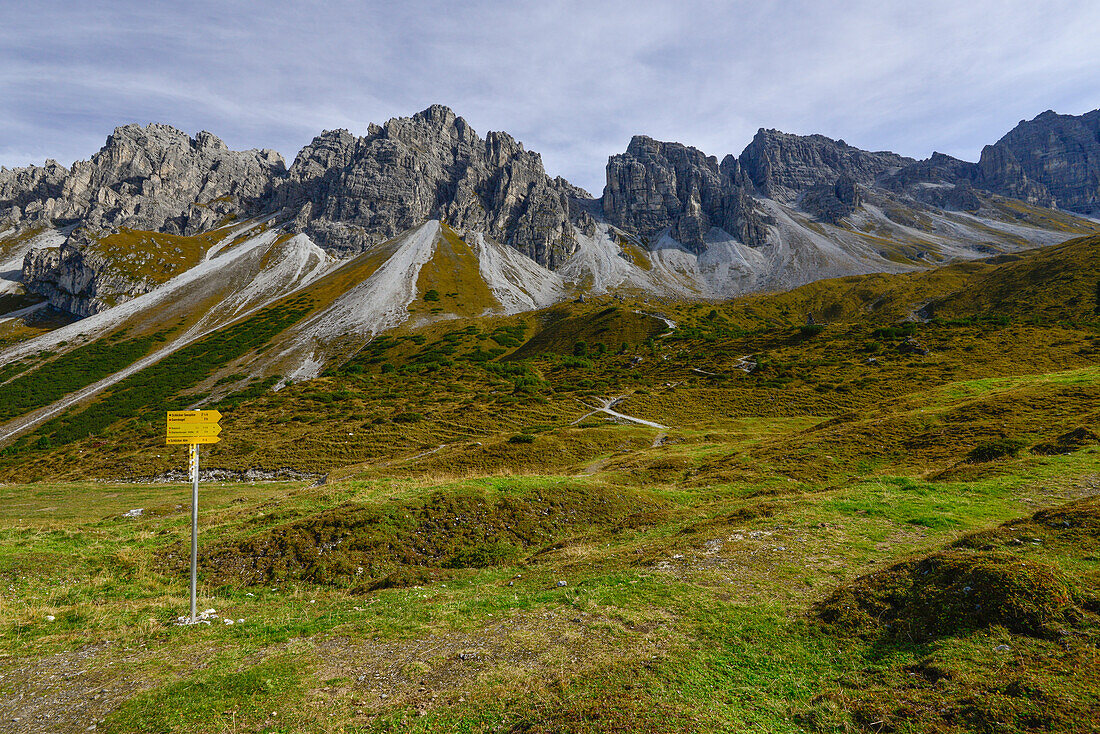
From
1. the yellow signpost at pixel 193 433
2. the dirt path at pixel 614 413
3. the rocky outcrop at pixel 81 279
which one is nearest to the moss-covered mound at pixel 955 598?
the yellow signpost at pixel 193 433

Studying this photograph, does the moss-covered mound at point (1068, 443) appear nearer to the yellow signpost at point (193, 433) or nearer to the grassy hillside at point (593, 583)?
the grassy hillside at point (593, 583)

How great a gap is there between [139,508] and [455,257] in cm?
17860

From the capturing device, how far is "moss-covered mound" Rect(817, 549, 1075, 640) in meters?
7.34

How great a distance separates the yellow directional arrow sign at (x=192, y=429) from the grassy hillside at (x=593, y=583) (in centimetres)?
505

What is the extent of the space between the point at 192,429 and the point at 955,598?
18.9 meters

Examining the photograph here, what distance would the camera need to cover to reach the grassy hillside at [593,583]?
6.95 metres

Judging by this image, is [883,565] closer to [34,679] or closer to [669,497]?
[669,497]

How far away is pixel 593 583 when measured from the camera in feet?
42.2

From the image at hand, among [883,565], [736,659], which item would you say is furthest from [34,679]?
[883,565]

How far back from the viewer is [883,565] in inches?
448

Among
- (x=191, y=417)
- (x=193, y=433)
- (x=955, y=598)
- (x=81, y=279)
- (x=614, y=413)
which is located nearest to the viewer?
(x=955, y=598)

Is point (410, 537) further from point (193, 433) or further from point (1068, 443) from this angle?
point (1068, 443)

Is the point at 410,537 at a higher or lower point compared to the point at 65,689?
lower

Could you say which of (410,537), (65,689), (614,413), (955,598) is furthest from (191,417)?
(614,413)
